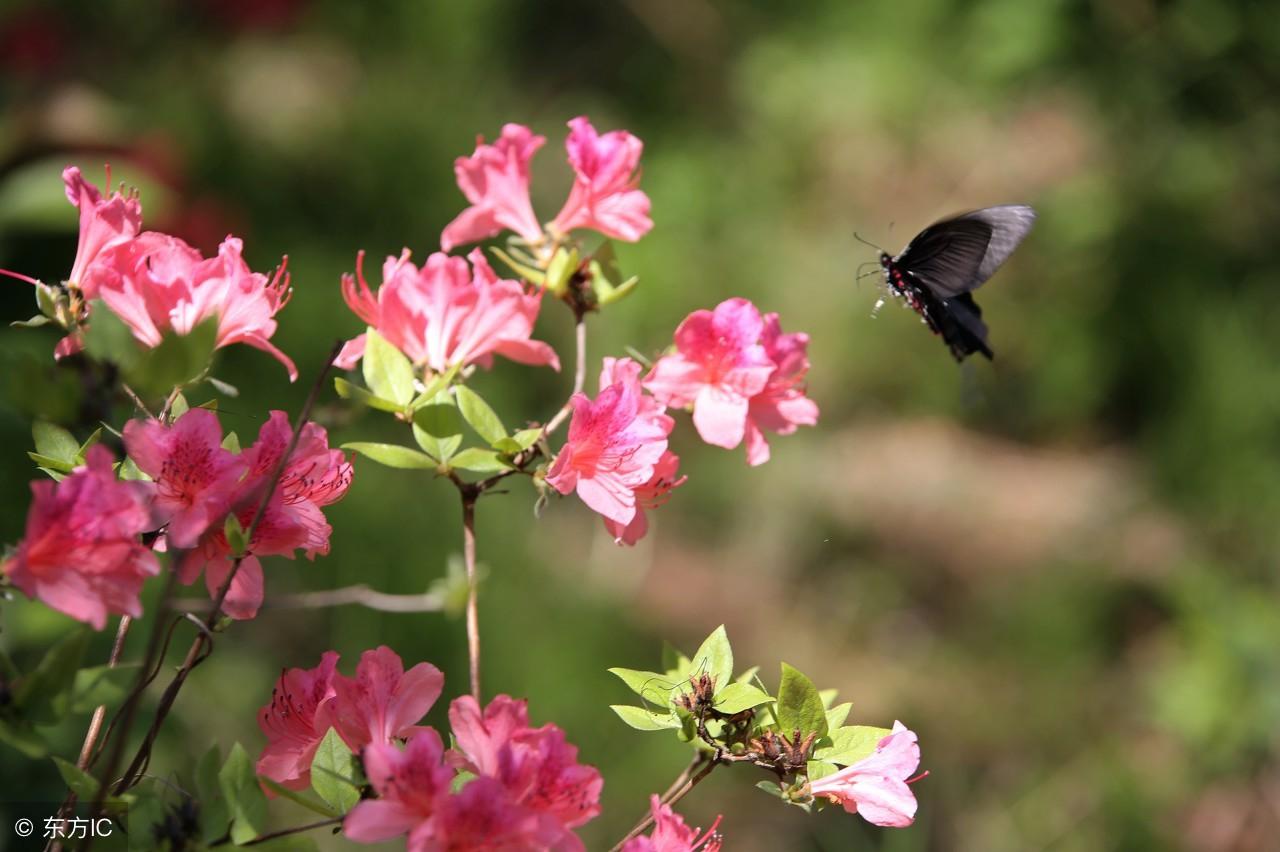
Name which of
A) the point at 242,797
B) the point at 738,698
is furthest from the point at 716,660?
the point at 242,797

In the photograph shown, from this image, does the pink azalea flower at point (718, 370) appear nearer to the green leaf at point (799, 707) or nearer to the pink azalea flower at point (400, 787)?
the green leaf at point (799, 707)

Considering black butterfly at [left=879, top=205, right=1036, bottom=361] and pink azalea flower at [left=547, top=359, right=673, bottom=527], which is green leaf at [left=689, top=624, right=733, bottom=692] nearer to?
pink azalea flower at [left=547, top=359, right=673, bottom=527]

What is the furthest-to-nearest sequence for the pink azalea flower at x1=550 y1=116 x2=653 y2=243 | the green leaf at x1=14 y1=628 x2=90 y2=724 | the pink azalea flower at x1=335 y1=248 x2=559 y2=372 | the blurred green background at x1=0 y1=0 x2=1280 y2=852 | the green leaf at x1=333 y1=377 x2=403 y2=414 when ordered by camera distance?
1. the blurred green background at x1=0 y1=0 x2=1280 y2=852
2. the pink azalea flower at x1=550 y1=116 x2=653 y2=243
3. the pink azalea flower at x1=335 y1=248 x2=559 y2=372
4. the green leaf at x1=333 y1=377 x2=403 y2=414
5. the green leaf at x1=14 y1=628 x2=90 y2=724

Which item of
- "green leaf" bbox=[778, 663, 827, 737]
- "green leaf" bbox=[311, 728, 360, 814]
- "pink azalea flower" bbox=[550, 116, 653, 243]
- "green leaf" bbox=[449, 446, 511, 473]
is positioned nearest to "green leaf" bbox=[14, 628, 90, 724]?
"green leaf" bbox=[311, 728, 360, 814]

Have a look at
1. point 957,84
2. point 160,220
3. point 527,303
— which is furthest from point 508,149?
point 957,84

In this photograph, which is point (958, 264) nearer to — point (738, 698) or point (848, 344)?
point (738, 698)

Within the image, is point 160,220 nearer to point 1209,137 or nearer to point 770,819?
point 770,819
